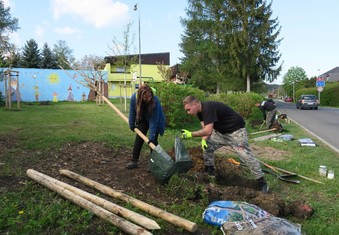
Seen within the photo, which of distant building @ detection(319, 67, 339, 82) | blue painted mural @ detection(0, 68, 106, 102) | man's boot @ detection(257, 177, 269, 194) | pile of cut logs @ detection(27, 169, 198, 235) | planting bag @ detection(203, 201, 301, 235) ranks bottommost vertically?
man's boot @ detection(257, 177, 269, 194)

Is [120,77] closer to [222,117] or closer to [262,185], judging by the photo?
[222,117]

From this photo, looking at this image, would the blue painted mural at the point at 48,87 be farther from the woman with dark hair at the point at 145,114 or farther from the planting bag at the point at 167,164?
the planting bag at the point at 167,164

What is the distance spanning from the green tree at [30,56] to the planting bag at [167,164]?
46925mm

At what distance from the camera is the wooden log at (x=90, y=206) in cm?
296

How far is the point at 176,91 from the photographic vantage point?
1138cm

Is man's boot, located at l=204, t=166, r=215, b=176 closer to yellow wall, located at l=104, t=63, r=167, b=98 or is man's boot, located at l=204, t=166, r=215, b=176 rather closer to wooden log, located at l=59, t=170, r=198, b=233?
wooden log, located at l=59, t=170, r=198, b=233

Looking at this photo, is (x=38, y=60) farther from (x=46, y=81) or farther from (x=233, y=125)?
(x=233, y=125)

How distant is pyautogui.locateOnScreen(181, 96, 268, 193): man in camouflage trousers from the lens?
4738 mm

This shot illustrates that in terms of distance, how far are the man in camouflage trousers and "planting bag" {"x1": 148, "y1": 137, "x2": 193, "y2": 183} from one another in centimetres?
37

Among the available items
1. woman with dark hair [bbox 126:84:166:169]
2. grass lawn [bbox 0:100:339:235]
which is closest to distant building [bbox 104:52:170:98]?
grass lawn [bbox 0:100:339:235]

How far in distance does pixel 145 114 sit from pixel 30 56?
4654 centimetres

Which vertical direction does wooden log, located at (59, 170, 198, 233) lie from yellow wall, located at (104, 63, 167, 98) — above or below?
below

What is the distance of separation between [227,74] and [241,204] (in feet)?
111

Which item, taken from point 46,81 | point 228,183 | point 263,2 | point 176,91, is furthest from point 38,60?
point 228,183
